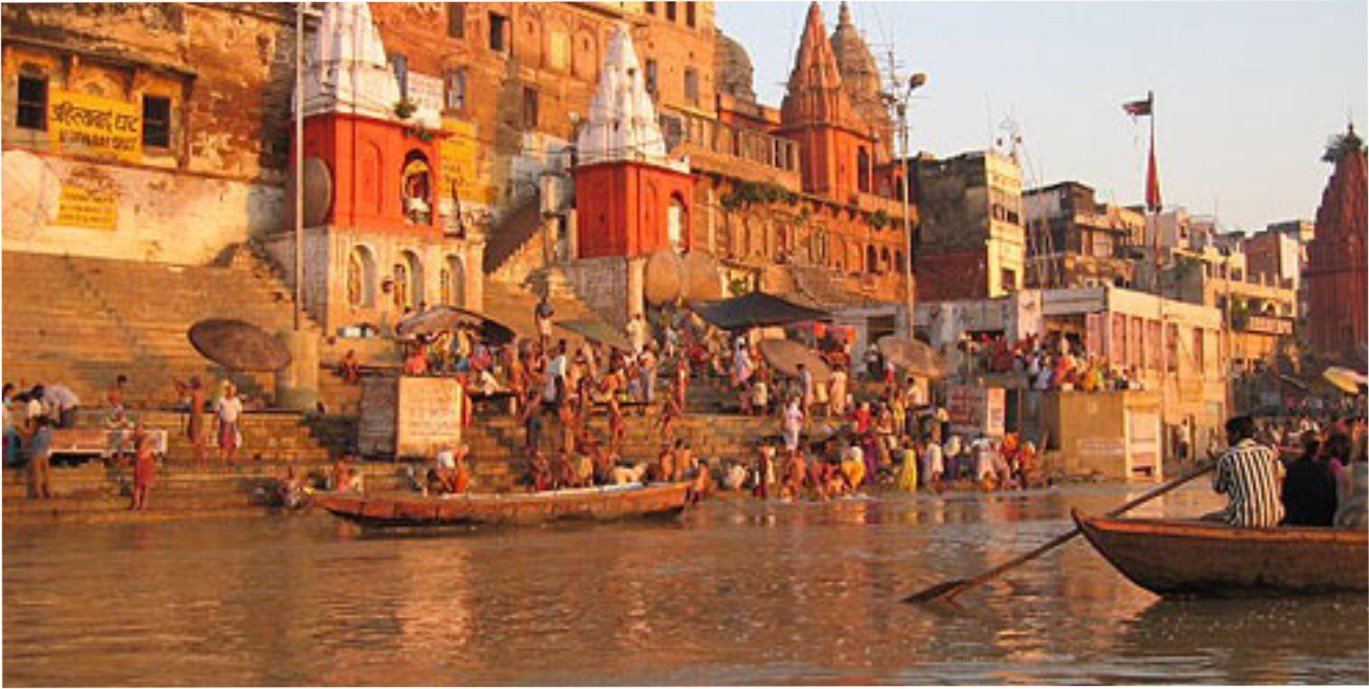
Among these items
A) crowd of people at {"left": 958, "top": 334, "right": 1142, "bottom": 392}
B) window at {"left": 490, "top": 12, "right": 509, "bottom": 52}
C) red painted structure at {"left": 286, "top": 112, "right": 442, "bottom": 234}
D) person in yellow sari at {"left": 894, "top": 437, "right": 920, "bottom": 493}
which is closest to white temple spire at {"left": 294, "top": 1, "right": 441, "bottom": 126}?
red painted structure at {"left": 286, "top": 112, "right": 442, "bottom": 234}

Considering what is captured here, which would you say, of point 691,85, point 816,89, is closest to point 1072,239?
point 816,89

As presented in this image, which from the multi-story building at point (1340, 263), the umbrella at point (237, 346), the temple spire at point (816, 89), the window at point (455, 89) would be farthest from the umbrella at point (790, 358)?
the multi-story building at point (1340, 263)

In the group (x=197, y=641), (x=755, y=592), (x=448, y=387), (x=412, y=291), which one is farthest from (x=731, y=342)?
(x=197, y=641)

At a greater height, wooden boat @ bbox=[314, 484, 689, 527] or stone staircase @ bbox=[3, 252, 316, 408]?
stone staircase @ bbox=[3, 252, 316, 408]

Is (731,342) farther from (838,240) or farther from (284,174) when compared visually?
(838,240)

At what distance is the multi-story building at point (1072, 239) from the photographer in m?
58.3

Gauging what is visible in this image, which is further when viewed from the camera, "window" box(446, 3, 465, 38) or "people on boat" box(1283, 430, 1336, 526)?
"window" box(446, 3, 465, 38)

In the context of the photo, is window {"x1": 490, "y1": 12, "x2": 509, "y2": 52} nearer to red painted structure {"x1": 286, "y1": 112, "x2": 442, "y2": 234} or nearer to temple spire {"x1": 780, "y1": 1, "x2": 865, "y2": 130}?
red painted structure {"x1": 286, "y1": 112, "x2": 442, "y2": 234}

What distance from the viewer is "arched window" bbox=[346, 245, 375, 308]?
29.4m

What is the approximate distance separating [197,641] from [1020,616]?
4.34m

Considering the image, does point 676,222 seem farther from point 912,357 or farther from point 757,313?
point 912,357

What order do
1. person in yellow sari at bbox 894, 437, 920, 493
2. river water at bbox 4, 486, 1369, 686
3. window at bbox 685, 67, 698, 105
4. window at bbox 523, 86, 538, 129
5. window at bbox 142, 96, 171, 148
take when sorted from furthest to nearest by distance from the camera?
window at bbox 685, 67, 698, 105
window at bbox 523, 86, 538, 129
window at bbox 142, 96, 171, 148
person in yellow sari at bbox 894, 437, 920, 493
river water at bbox 4, 486, 1369, 686

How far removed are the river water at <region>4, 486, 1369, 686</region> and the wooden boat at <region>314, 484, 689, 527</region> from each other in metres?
0.73

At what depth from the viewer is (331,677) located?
21.5ft
